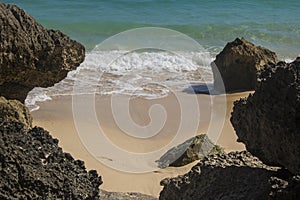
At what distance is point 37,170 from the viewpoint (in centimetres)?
238

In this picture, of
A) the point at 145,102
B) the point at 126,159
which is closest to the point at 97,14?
the point at 145,102

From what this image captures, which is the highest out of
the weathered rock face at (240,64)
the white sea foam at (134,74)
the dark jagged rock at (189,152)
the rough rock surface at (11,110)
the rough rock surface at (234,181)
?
the rough rock surface at (234,181)

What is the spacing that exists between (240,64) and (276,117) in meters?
7.17

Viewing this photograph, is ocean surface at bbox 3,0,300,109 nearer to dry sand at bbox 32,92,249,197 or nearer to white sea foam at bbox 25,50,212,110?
white sea foam at bbox 25,50,212,110

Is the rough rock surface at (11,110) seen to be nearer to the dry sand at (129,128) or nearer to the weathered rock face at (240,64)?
the dry sand at (129,128)

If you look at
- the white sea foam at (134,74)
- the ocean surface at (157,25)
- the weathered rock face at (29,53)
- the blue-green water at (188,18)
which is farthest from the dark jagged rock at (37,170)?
the blue-green water at (188,18)

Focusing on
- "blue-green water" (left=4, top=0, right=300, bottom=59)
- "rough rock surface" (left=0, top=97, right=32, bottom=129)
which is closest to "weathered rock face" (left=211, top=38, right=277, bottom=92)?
"blue-green water" (left=4, top=0, right=300, bottom=59)

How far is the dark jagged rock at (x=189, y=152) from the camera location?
6.02m

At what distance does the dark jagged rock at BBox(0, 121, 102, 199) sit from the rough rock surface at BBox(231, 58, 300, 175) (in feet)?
2.81

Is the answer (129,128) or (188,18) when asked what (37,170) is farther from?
(188,18)

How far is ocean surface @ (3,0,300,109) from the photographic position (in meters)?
10.2

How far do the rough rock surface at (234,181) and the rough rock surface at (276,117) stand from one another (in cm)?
9

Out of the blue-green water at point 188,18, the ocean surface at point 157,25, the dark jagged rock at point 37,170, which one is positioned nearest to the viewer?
the dark jagged rock at point 37,170

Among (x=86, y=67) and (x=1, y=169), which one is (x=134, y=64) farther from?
(x=1, y=169)
